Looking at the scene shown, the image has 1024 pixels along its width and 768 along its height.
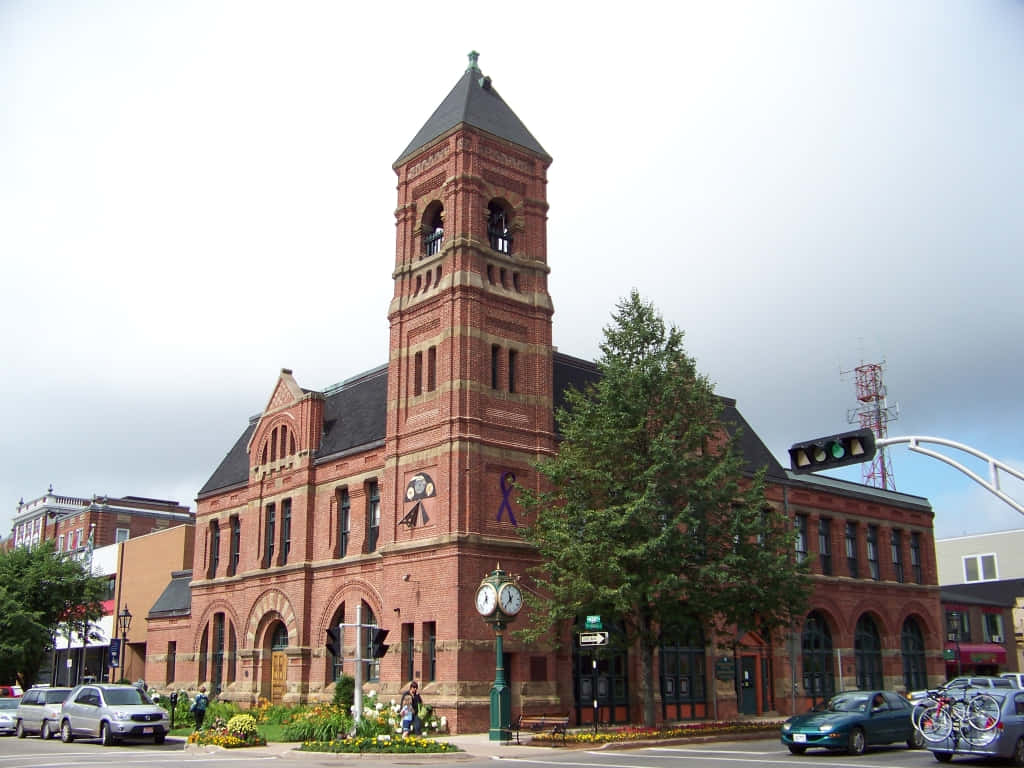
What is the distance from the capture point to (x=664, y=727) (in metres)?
30.5

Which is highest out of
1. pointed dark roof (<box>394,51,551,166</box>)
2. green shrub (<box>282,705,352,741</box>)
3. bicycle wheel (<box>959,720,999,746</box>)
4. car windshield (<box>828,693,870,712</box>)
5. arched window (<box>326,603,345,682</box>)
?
pointed dark roof (<box>394,51,551,166</box>)

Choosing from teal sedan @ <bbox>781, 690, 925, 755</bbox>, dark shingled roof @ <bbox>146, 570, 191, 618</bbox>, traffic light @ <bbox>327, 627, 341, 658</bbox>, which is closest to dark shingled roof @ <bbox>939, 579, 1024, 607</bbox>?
teal sedan @ <bbox>781, 690, 925, 755</bbox>

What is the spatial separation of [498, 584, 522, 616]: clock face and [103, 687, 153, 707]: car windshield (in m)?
11.8

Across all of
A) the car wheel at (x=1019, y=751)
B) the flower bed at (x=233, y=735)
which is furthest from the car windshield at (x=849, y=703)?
the flower bed at (x=233, y=735)

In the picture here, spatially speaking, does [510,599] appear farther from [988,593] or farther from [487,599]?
[988,593]

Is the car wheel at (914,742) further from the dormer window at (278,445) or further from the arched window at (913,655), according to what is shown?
the dormer window at (278,445)

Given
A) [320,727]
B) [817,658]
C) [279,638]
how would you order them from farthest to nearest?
[817,658]
[279,638]
[320,727]

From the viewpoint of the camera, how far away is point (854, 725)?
24922 mm

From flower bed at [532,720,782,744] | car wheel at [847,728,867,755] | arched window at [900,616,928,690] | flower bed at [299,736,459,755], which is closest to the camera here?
car wheel at [847,728,867,755]

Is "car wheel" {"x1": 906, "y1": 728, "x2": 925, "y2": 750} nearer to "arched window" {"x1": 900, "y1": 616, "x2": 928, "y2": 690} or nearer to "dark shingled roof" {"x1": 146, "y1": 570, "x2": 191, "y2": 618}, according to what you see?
"arched window" {"x1": 900, "y1": 616, "x2": 928, "y2": 690}

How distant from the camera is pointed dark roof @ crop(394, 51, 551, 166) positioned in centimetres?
3803

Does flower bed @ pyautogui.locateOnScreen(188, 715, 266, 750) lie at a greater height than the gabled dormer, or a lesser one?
lesser

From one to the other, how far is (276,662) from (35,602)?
1841 cm

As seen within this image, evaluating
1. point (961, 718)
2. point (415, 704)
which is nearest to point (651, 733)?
point (415, 704)
